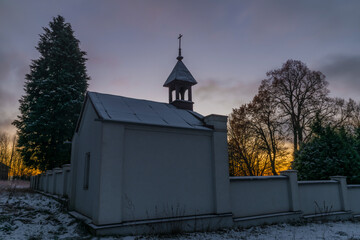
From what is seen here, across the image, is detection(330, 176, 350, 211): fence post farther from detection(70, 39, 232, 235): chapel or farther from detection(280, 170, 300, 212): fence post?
detection(70, 39, 232, 235): chapel

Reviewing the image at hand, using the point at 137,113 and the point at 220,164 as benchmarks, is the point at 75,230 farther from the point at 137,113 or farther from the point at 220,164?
the point at 220,164

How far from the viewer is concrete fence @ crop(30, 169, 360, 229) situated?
9.53 m

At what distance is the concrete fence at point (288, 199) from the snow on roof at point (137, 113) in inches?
128

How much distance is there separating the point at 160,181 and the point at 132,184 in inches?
41.7

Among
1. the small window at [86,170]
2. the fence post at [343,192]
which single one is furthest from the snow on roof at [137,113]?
the fence post at [343,192]

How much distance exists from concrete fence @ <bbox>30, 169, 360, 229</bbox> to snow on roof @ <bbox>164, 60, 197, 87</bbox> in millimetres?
6928

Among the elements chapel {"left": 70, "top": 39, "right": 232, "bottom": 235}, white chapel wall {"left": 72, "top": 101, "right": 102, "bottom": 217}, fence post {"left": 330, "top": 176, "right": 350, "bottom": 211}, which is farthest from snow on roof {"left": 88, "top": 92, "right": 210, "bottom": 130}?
fence post {"left": 330, "top": 176, "right": 350, "bottom": 211}

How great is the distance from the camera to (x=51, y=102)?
1958 centimetres

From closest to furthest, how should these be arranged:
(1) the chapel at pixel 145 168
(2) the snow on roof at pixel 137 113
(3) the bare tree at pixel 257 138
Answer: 1. (1) the chapel at pixel 145 168
2. (2) the snow on roof at pixel 137 113
3. (3) the bare tree at pixel 257 138

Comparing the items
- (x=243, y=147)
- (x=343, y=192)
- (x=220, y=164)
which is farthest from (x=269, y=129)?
(x=220, y=164)

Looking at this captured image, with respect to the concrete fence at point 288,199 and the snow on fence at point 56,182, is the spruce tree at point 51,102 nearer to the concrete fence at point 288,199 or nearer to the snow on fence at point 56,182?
the snow on fence at point 56,182

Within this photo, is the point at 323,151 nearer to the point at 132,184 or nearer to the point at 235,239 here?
the point at 235,239

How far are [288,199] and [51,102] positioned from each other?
19.0 m

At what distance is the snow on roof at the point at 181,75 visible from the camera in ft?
46.0
